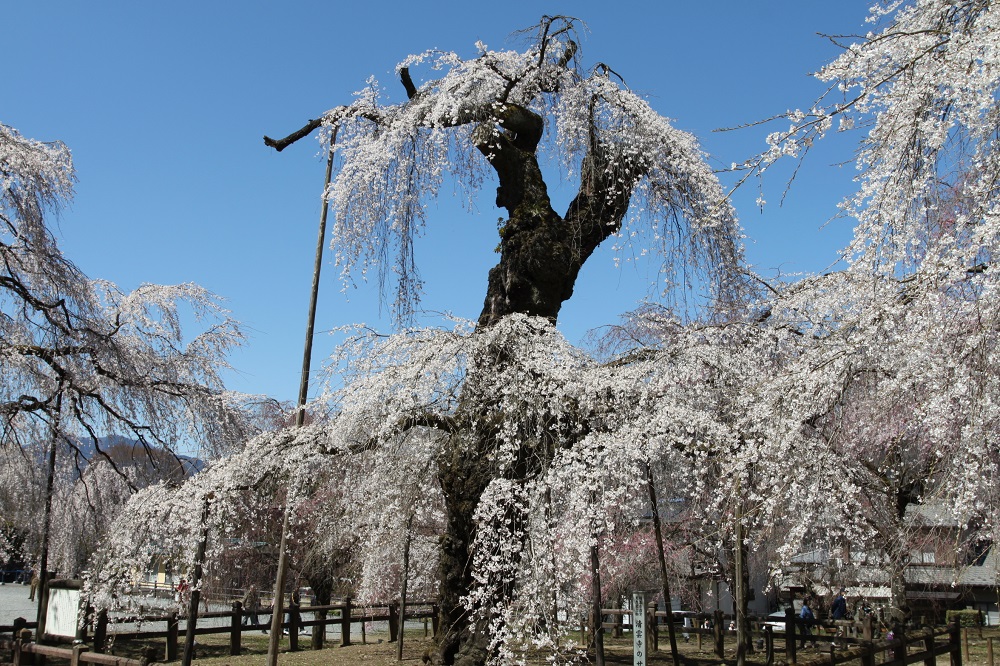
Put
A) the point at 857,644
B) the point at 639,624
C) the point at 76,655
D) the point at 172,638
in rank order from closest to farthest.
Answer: the point at 639,624
the point at 76,655
the point at 172,638
the point at 857,644

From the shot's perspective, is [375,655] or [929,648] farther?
[375,655]

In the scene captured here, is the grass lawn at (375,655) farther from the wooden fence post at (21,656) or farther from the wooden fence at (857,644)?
the wooden fence post at (21,656)

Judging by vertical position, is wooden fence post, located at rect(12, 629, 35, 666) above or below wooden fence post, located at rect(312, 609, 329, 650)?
above

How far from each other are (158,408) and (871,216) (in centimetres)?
970

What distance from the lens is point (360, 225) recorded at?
902 cm

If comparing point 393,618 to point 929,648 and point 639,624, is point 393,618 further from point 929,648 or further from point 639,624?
point 639,624

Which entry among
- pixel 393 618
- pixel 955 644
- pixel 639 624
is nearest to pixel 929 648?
pixel 955 644

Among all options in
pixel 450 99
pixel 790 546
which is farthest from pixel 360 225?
pixel 790 546

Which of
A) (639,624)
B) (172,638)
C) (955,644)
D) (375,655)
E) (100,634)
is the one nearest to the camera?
(639,624)

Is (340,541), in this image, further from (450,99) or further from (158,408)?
Result: (450,99)

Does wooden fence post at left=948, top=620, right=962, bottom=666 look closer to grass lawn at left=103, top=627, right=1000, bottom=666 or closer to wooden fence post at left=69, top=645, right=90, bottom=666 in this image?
grass lawn at left=103, top=627, right=1000, bottom=666

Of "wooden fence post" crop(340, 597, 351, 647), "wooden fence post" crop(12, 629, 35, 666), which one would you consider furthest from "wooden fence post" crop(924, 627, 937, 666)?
"wooden fence post" crop(12, 629, 35, 666)

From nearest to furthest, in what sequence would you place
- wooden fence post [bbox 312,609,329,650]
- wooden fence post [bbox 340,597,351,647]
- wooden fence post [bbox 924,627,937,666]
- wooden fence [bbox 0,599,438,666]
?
wooden fence [bbox 0,599,438,666]
wooden fence post [bbox 924,627,937,666]
wooden fence post [bbox 312,609,329,650]
wooden fence post [bbox 340,597,351,647]

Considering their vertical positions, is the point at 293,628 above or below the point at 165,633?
below
